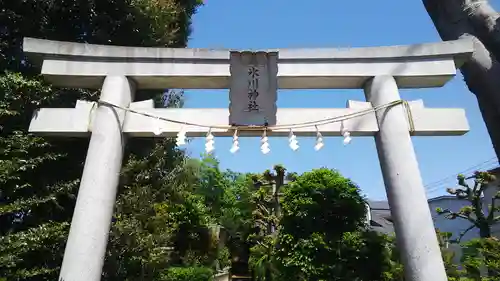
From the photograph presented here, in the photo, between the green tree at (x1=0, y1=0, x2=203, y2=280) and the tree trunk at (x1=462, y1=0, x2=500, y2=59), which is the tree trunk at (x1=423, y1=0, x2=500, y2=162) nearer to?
the tree trunk at (x1=462, y1=0, x2=500, y2=59)

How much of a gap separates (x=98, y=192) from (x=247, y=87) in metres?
2.52

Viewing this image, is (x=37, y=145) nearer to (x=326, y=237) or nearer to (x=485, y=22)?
(x=485, y=22)

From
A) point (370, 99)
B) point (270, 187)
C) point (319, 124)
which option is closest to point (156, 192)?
point (319, 124)

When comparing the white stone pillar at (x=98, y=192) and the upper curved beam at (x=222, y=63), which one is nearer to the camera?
the white stone pillar at (x=98, y=192)

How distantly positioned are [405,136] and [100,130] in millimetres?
4221

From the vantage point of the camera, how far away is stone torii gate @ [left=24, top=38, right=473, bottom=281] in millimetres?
4613

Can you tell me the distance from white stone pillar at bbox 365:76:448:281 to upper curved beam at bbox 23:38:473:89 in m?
0.33

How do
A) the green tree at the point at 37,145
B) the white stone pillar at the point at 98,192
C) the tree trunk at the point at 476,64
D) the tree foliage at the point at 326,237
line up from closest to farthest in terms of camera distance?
the white stone pillar at the point at 98,192 < the tree trunk at the point at 476,64 < the green tree at the point at 37,145 < the tree foliage at the point at 326,237

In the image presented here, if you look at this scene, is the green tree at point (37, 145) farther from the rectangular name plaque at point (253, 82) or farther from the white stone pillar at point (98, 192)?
the rectangular name plaque at point (253, 82)

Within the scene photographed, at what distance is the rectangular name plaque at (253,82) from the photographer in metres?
5.01

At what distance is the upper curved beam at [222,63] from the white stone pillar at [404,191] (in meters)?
0.33

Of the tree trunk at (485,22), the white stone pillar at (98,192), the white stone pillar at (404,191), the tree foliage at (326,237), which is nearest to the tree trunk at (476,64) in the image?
the tree trunk at (485,22)

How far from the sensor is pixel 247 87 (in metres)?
5.09

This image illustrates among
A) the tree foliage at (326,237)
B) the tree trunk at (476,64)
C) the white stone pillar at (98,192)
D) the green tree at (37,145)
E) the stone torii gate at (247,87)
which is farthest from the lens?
the tree foliage at (326,237)
